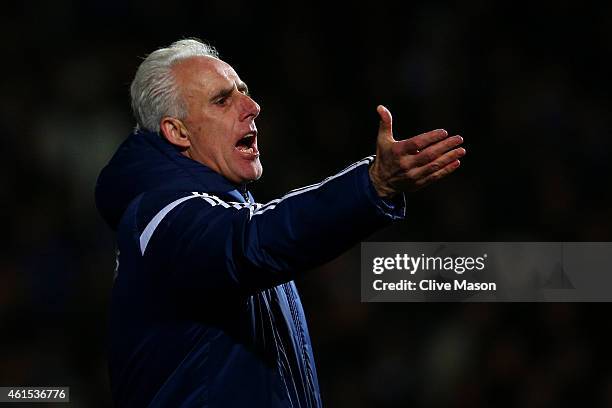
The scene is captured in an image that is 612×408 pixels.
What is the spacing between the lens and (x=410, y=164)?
1.29 meters

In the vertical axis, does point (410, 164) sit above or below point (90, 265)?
below

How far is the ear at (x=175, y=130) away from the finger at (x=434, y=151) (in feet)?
1.99

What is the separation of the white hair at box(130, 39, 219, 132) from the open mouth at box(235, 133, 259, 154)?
12cm

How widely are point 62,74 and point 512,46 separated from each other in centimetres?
180

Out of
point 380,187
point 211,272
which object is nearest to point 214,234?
point 211,272

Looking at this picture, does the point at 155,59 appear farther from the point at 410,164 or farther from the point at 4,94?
the point at 4,94

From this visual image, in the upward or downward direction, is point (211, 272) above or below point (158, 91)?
below

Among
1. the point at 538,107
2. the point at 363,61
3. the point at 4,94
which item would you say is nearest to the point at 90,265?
the point at 4,94

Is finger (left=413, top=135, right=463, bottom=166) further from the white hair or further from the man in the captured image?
the white hair

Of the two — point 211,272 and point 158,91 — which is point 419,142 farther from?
point 158,91

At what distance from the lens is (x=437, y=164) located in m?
1.30

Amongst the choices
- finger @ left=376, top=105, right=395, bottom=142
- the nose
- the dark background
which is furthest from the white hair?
the dark background

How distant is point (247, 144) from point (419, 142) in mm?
649

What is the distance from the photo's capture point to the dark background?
365 centimetres
